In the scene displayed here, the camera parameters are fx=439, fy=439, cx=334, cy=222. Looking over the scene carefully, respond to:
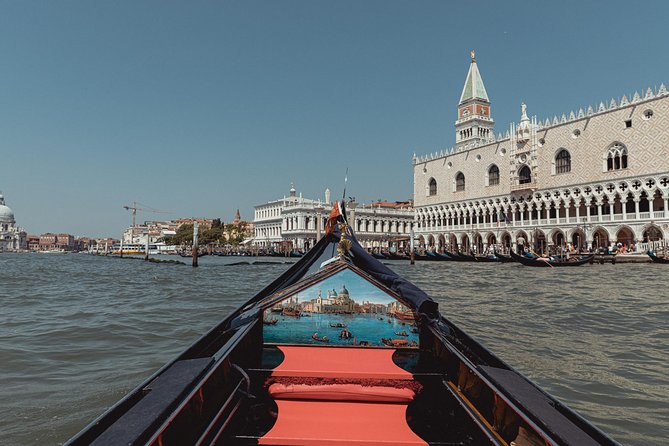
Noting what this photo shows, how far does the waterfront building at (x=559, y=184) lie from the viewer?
1875cm

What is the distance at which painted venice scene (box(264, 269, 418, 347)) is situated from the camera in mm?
2467

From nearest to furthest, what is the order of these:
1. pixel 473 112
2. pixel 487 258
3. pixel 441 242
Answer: pixel 487 258 < pixel 441 242 < pixel 473 112

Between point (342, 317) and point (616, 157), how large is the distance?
21986 millimetres

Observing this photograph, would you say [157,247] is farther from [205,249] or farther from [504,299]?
[504,299]

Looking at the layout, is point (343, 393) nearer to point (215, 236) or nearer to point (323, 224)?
point (323, 224)

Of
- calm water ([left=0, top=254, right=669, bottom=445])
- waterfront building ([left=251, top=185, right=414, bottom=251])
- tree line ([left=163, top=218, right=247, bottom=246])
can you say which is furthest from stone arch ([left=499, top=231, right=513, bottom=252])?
tree line ([left=163, top=218, right=247, bottom=246])

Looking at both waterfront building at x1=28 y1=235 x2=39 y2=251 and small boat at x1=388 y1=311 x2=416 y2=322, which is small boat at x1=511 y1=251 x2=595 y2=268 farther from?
waterfront building at x1=28 y1=235 x2=39 y2=251

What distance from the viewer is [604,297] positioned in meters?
6.68

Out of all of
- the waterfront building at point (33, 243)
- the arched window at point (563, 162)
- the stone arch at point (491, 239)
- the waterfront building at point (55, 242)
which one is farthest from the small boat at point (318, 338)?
the waterfront building at point (55, 242)

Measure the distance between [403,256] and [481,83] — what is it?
20536 millimetres

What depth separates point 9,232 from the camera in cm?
7050

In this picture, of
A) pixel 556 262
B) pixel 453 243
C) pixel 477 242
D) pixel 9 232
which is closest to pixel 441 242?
pixel 453 243

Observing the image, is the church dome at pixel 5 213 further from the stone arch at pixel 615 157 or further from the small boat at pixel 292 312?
the small boat at pixel 292 312

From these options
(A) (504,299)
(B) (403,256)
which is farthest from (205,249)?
(A) (504,299)
